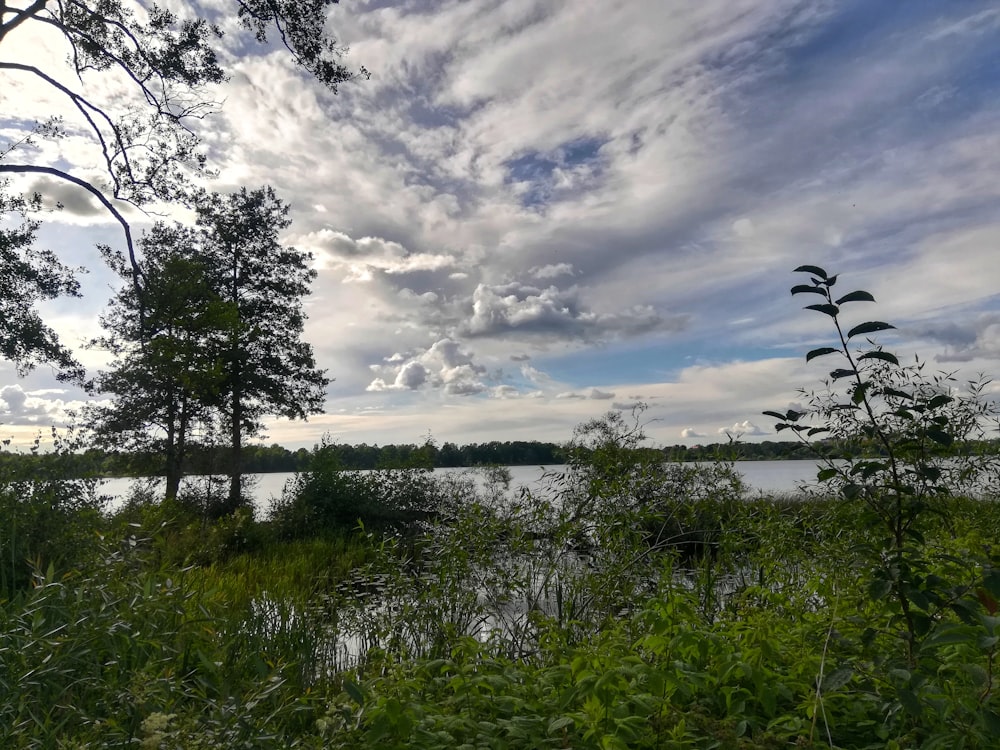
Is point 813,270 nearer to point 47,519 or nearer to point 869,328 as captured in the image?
point 869,328

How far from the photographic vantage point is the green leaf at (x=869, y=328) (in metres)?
2.22

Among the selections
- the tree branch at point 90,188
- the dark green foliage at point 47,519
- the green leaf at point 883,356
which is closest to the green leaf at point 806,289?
the green leaf at point 883,356

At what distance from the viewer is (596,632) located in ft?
13.3

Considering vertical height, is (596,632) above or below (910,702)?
below

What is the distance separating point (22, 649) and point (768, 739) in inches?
123

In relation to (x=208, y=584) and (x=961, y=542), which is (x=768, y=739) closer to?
(x=961, y=542)

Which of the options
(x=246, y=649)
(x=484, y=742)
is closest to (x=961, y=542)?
(x=484, y=742)

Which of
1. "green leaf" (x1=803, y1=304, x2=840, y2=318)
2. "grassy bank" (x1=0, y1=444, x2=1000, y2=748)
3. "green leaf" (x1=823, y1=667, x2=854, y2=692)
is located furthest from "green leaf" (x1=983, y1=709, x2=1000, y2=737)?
"green leaf" (x1=803, y1=304, x2=840, y2=318)

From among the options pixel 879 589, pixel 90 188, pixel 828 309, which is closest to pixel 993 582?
pixel 879 589

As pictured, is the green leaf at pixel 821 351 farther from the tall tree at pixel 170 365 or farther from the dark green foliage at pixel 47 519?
the tall tree at pixel 170 365

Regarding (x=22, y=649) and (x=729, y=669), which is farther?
(x=22, y=649)

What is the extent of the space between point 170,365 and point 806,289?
17.9 m

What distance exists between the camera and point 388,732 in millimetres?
2172

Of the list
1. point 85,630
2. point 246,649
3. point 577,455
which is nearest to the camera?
point 85,630
